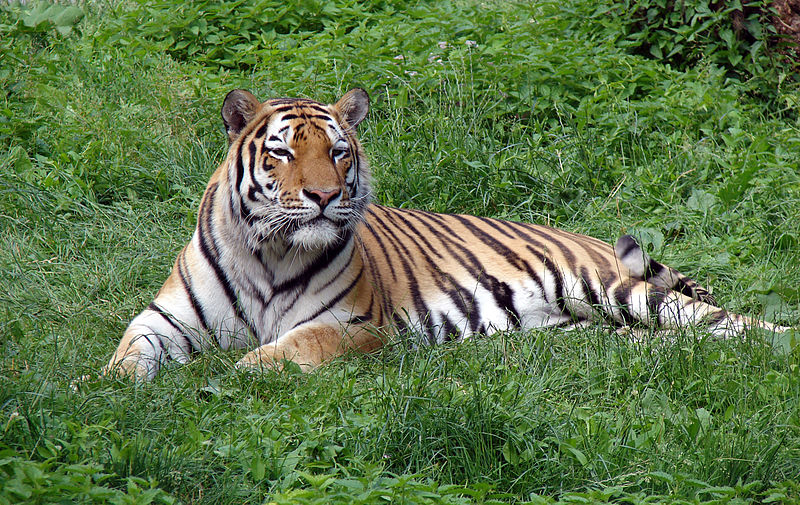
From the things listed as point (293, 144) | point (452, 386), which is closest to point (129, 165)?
point (293, 144)

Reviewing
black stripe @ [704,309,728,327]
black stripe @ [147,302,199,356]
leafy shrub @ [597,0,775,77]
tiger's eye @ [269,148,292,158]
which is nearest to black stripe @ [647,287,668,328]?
black stripe @ [704,309,728,327]

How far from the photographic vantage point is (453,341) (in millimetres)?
3643

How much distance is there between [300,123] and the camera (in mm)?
3504

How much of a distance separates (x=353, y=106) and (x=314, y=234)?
707mm

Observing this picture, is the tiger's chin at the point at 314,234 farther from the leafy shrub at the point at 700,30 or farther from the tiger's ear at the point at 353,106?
the leafy shrub at the point at 700,30

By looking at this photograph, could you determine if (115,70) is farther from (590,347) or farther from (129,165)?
(590,347)

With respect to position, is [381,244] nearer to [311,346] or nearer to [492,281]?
[492,281]

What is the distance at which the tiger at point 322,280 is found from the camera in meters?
3.38

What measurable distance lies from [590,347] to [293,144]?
142 cm

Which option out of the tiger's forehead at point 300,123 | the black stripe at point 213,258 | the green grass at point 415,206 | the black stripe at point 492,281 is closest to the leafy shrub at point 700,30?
the green grass at point 415,206

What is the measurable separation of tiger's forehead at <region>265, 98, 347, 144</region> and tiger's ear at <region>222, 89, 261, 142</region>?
0.09 m

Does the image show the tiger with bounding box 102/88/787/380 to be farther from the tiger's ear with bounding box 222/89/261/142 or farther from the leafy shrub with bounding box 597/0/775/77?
the leafy shrub with bounding box 597/0/775/77

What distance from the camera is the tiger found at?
3.38 metres

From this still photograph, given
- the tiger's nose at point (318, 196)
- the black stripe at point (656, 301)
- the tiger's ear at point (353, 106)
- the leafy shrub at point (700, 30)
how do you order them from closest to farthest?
the tiger's nose at point (318, 196)
the tiger's ear at point (353, 106)
the black stripe at point (656, 301)
the leafy shrub at point (700, 30)
